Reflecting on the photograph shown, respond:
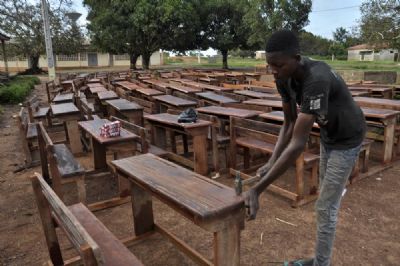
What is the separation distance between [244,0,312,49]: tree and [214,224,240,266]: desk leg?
2226 centimetres

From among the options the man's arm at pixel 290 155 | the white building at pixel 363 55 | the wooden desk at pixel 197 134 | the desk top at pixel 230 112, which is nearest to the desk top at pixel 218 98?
the desk top at pixel 230 112

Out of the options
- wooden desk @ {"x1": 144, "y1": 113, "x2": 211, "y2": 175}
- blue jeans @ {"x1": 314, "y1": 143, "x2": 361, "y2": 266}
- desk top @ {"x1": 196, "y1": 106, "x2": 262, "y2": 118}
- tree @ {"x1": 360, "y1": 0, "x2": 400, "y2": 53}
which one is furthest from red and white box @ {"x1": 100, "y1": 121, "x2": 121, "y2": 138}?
tree @ {"x1": 360, "y1": 0, "x2": 400, "y2": 53}

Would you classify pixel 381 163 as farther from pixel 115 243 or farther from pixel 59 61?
pixel 59 61

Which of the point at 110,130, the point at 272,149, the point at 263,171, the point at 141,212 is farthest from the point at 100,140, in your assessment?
the point at 263,171

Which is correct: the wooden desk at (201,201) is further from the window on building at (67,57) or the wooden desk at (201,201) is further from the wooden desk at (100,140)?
the window on building at (67,57)

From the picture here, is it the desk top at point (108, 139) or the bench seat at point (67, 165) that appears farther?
the desk top at point (108, 139)

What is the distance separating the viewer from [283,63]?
2.02 m

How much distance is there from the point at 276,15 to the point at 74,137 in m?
19.5

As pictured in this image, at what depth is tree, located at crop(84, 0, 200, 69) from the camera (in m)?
26.1

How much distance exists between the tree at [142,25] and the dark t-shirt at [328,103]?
25033 millimetres

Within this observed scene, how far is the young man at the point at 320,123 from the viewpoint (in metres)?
1.97

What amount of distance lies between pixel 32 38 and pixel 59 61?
962 cm

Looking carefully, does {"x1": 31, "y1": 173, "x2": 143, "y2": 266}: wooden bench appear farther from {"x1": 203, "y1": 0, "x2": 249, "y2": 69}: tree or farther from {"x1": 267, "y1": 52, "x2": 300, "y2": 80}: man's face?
{"x1": 203, "y1": 0, "x2": 249, "y2": 69}: tree

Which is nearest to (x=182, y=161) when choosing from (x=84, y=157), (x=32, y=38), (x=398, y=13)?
(x=84, y=157)
